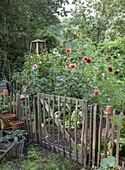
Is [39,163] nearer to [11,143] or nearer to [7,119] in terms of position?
[11,143]

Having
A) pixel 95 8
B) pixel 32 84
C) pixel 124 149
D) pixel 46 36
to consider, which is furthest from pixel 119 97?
pixel 95 8

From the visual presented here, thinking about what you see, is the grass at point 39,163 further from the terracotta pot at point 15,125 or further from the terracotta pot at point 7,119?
the terracotta pot at point 7,119

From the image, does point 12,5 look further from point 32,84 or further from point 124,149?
point 124,149

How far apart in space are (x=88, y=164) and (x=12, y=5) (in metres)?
6.38

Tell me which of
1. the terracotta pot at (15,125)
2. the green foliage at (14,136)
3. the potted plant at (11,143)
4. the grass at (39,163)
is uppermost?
the terracotta pot at (15,125)

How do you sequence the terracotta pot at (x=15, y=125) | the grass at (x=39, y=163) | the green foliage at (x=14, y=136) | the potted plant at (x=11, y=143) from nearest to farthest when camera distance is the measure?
1. the grass at (x=39, y=163)
2. the potted plant at (x=11, y=143)
3. the green foliage at (x=14, y=136)
4. the terracotta pot at (x=15, y=125)

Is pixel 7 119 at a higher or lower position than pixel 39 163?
higher

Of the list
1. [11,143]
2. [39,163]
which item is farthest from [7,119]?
[39,163]

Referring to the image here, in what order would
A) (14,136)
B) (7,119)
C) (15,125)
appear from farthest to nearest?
(7,119)
(15,125)
(14,136)

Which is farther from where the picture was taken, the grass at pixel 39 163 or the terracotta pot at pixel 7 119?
the terracotta pot at pixel 7 119

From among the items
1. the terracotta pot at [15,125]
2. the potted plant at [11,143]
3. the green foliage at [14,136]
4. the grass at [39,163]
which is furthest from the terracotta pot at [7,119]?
the grass at [39,163]

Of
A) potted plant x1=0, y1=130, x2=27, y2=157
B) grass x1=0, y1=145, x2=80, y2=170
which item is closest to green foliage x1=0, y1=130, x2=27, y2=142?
potted plant x1=0, y1=130, x2=27, y2=157

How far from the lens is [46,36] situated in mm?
9656

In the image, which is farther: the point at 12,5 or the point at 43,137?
the point at 12,5
